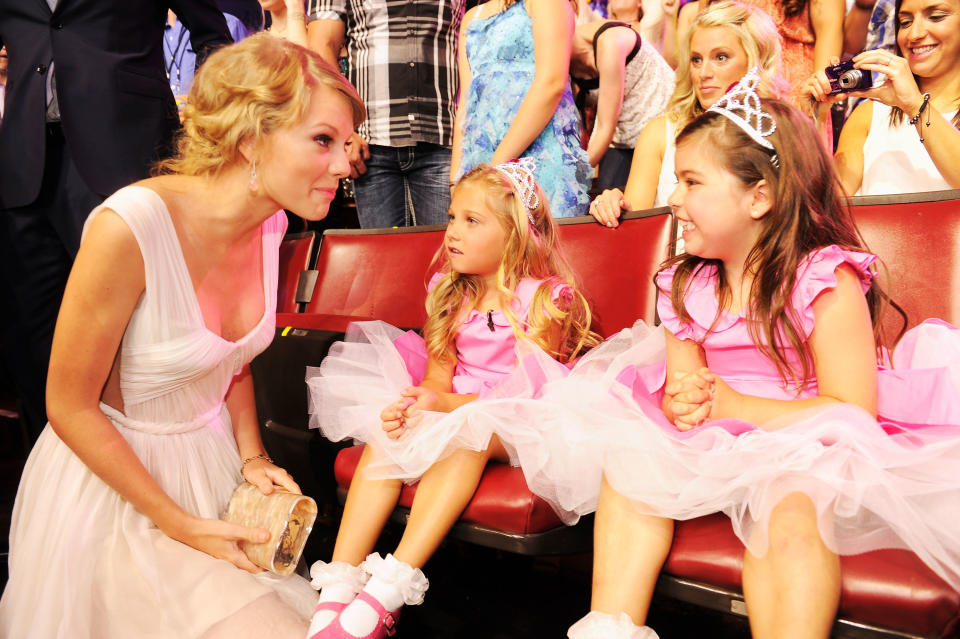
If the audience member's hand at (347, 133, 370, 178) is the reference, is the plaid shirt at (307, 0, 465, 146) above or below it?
above

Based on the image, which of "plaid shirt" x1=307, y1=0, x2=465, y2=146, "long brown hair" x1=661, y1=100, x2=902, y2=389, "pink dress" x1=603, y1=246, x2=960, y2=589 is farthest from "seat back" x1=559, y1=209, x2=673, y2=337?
"plaid shirt" x1=307, y1=0, x2=465, y2=146

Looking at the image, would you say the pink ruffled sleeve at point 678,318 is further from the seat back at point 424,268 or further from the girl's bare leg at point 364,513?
the girl's bare leg at point 364,513

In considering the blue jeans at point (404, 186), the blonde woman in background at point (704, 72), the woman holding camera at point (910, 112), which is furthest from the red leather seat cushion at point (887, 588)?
the blue jeans at point (404, 186)

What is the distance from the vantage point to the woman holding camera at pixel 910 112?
207cm

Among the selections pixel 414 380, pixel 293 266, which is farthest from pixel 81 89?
pixel 414 380

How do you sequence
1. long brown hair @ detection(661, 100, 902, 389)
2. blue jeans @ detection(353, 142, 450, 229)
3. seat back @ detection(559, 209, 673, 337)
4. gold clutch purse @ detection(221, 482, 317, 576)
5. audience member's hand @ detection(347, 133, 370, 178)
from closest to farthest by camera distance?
gold clutch purse @ detection(221, 482, 317, 576)
long brown hair @ detection(661, 100, 902, 389)
seat back @ detection(559, 209, 673, 337)
audience member's hand @ detection(347, 133, 370, 178)
blue jeans @ detection(353, 142, 450, 229)

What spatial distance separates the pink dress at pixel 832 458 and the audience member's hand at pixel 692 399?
0.13 feet

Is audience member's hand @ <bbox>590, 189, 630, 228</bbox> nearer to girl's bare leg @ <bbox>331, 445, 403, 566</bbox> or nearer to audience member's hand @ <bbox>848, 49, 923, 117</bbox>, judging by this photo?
audience member's hand @ <bbox>848, 49, 923, 117</bbox>

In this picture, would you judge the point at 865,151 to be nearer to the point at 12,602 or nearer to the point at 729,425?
the point at 729,425

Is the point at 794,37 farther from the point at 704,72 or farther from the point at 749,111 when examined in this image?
the point at 749,111

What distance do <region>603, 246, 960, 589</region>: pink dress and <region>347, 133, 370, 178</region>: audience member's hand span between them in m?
1.61

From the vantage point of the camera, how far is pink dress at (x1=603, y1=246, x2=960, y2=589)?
1.19 meters

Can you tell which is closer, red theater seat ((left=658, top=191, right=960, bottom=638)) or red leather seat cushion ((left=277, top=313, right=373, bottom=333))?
red theater seat ((left=658, top=191, right=960, bottom=638))

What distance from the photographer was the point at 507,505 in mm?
1535
